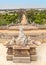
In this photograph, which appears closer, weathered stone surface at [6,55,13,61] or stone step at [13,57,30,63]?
stone step at [13,57,30,63]

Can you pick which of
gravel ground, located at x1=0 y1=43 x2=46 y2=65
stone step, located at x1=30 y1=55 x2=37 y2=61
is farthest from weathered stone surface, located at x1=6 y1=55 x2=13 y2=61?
stone step, located at x1=30 y1=55 x2=37 y2=61

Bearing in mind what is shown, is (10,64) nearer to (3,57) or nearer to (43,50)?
(3,57)

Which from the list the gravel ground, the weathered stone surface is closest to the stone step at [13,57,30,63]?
the gravel ground

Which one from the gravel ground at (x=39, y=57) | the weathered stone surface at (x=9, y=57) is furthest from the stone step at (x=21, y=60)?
the weathered stone surface at (x=9, y=57)

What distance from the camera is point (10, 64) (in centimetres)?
1048

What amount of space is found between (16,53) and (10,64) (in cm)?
62

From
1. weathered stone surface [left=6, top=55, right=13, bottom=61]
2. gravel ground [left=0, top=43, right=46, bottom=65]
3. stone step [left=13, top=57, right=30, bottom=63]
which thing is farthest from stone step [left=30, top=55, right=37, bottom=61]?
weathered stone surface [left=6, top=55, right=13, bottom=61]

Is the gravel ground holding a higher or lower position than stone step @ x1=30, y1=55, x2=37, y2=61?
lower

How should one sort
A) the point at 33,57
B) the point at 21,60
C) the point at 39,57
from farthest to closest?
the point at 39,57
the point at 33,57
the point at 21,60

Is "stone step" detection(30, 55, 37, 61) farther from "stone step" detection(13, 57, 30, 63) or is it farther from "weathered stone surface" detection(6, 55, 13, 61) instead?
"weathered stone surface" detection(6, 55, 13, 61)

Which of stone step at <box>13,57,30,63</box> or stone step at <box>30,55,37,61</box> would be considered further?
stone step at <box>30,55,37,61</box>

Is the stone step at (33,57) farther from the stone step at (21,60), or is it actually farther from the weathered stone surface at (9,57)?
the weathered stone surface at (9,57)

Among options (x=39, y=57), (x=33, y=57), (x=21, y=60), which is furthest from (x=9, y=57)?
(x=39, y=57)

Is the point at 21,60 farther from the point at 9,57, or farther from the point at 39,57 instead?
the point at 39,57
